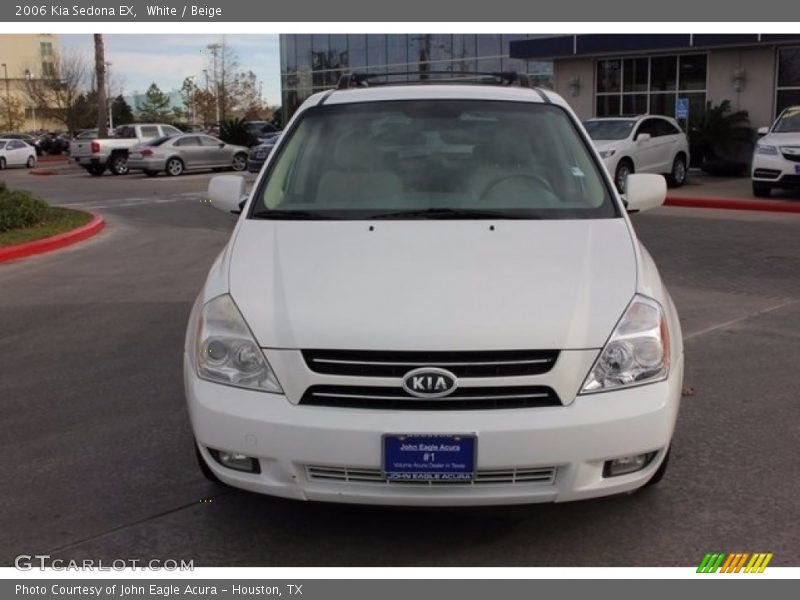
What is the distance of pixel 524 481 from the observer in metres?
3.24

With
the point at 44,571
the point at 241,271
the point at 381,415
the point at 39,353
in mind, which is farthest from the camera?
the point at 39,353

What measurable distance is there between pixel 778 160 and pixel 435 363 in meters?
15.4

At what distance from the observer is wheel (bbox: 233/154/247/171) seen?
32.4 metres

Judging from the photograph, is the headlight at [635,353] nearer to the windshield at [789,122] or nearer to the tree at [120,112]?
the windshield at [789,122]

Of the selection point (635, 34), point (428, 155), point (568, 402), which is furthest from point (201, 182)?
point (568, 402)

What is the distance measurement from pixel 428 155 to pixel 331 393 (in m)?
1.79

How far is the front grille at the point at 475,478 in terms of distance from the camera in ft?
10.5

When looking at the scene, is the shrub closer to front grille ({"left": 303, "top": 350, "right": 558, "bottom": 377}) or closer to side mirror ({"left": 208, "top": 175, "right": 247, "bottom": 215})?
side mirror ({"left": 208, "top": 175, "right": 247, "bottom": 215})

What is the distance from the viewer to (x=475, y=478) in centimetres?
320

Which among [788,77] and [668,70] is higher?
[668,70]

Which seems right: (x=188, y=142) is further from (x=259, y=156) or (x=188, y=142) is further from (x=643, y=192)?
(x=643, y=192)

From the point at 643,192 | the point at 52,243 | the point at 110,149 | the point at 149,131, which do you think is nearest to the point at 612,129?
the point at 52,243

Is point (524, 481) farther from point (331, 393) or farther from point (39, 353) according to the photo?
point (39, 353)

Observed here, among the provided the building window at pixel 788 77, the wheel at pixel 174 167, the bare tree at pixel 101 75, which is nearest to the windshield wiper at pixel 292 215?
the building window at pixel 788 77
